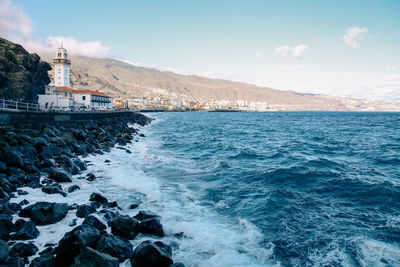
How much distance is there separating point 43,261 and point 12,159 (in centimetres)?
791

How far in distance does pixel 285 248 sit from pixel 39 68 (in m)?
48.9

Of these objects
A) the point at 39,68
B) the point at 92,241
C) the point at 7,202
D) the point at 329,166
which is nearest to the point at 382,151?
the point at 329,166

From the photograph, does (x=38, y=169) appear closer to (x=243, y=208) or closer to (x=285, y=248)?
(x=243, y=208)

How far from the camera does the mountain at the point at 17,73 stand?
107ft

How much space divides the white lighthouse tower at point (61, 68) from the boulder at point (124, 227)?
254 feet

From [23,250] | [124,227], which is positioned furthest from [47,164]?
[23,250]

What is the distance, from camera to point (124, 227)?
7.30 meters

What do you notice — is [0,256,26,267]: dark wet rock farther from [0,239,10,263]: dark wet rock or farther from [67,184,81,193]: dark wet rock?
[67,184,81,193]: dark wet rock

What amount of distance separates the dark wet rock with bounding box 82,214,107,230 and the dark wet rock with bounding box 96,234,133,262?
2.92 feet

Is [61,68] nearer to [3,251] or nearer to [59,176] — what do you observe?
[59,176]

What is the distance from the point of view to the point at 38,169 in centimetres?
1209

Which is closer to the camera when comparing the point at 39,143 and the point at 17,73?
the point at 39,143

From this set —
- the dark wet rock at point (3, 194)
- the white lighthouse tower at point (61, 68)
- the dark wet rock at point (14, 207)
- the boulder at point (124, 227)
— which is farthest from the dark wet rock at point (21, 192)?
the white lighthouse tower at point (61, 68)

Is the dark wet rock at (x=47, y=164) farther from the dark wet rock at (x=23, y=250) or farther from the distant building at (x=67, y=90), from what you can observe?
the distant building at (x=67, y=90)
